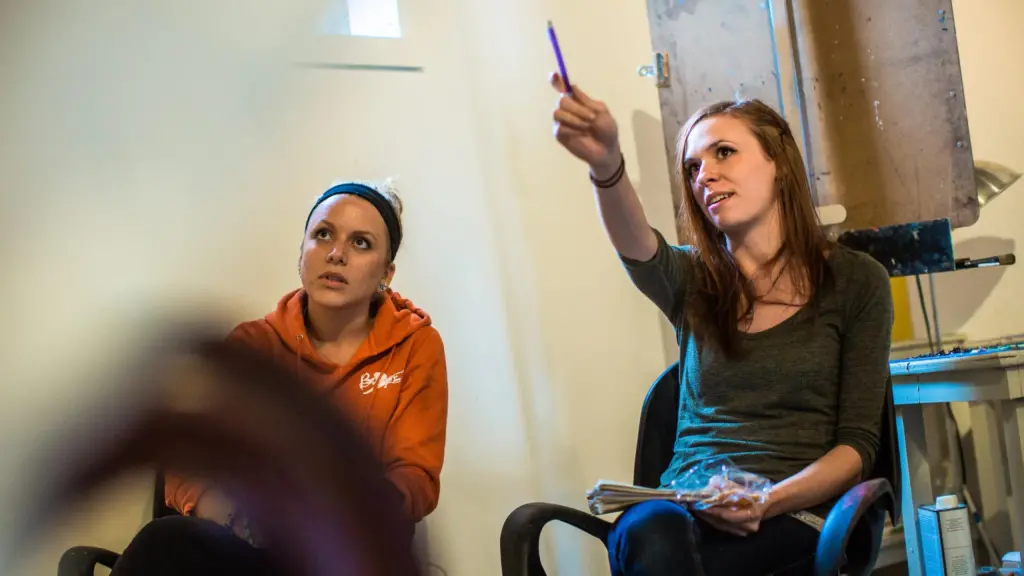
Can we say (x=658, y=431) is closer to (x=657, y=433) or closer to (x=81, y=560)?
(x=657, y=433)

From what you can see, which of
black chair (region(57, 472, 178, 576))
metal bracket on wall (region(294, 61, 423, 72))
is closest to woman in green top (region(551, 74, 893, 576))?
metal bracket on wall (region(294, 61, 423, 72))

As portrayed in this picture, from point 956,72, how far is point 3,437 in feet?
5.17

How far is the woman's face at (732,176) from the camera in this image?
3.48 feet

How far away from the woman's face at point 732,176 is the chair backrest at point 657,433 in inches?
9.0

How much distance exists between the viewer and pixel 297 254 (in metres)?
1.29

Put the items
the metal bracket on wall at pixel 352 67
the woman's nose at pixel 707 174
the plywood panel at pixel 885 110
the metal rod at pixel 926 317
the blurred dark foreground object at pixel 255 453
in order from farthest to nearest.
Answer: the metal rod at pixel 926 317 < the plywood panel at pixel 885 110 < the metal bracket on wall at pixel 352 67 < the woman's nose at pixel 707 174 < the blurred dark foreground object at pixel 255 453

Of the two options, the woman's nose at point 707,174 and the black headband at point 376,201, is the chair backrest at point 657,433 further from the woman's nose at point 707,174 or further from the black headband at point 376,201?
the black headband at point 376,201

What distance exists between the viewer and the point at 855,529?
92 cm

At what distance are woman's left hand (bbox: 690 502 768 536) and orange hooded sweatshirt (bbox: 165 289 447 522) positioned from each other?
1.16ft

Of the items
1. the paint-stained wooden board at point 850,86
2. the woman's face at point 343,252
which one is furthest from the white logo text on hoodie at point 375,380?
the paint-stained wooden board at point 850,86

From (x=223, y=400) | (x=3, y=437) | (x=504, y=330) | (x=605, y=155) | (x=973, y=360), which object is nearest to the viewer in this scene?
(x=223, y=400)

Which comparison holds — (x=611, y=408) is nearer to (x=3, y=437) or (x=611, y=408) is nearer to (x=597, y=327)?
(x=597, y=327)

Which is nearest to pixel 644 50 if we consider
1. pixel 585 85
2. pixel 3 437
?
pixel 585 85

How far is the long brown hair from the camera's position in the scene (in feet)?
3.46
